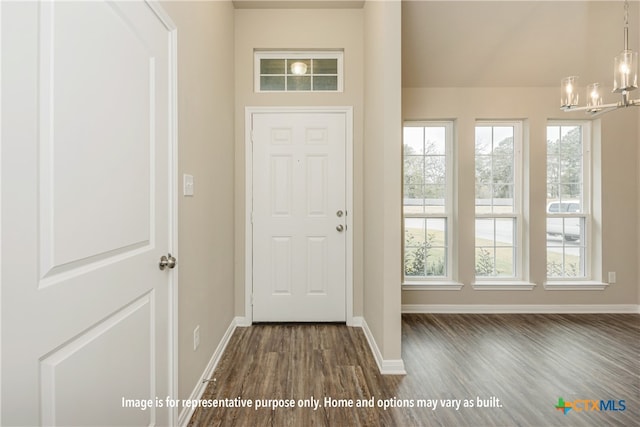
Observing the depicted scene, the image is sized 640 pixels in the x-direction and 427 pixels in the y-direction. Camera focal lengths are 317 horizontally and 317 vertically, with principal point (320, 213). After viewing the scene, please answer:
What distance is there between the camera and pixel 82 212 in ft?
2.97

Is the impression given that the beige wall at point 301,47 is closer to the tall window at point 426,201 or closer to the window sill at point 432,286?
the window sill at point 432,286

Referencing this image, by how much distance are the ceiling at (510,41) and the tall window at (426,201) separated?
545 millimetres

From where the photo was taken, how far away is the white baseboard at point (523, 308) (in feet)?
10.7

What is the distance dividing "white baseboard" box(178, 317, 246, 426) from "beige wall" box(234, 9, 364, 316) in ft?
0.97

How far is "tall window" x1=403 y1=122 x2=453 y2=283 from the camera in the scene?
3.41 meters

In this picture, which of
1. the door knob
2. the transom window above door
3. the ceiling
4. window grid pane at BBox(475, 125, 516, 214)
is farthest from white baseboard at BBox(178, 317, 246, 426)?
the ceiling

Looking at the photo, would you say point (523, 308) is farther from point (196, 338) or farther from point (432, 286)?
point (196, 338)

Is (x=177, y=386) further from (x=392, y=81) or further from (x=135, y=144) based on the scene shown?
(x=392, y=81)

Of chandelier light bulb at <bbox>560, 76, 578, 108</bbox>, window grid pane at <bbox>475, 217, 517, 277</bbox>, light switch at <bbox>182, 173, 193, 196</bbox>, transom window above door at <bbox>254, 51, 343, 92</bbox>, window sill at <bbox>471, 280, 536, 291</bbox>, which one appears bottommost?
window sill at <bbox>471, 280, 536, 291</bbox>

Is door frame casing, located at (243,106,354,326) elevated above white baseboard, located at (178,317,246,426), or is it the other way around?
door frame casing, located at (243,106,354,326)

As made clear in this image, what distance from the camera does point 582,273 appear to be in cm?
343

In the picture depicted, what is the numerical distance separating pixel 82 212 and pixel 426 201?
3.12 metres

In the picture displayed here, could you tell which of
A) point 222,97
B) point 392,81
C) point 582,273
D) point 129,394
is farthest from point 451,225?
point 129,394

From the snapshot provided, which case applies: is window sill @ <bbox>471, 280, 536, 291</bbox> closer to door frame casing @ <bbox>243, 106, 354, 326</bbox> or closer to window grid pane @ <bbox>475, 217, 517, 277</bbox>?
window grid pane @ <bbox>475, 217, 517, 277</bbox>
